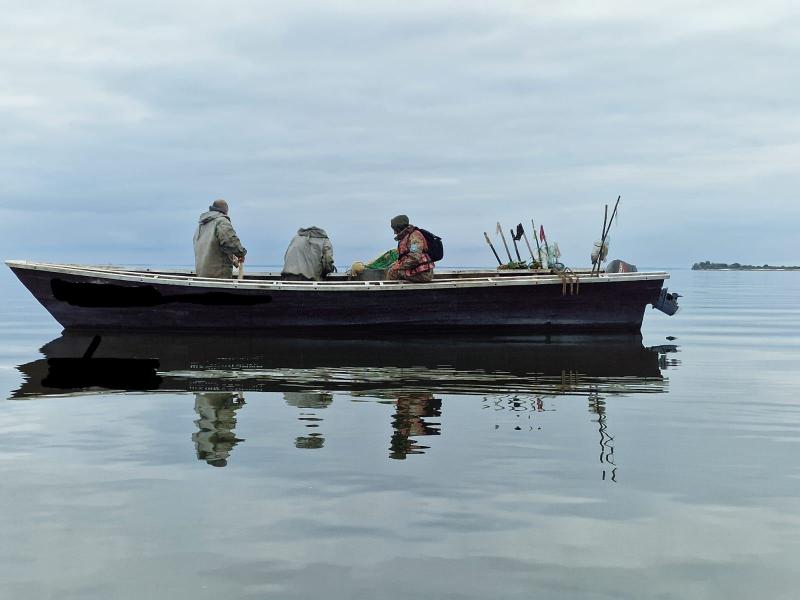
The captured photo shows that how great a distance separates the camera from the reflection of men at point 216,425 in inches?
246

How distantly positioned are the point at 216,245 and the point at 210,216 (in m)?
0.56

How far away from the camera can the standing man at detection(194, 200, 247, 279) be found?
1527cm

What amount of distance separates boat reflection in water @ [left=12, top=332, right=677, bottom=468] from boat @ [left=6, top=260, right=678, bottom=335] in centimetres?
39

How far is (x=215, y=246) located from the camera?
15.6 meters

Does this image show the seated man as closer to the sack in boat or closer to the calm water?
the sack in boat

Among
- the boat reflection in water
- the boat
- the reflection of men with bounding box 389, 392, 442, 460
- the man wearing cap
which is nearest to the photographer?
the reflection of men with bounding box 389, 392, 442, 460

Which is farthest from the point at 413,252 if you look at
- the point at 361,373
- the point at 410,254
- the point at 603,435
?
the point at 603,435

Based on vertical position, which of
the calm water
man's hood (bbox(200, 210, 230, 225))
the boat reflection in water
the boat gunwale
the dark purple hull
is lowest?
the calm water

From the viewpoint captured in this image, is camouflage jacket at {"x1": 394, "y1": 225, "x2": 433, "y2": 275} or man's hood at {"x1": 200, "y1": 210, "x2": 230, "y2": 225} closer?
camouflage jacket at {"x1": 394, "y1": 225, "x2": 433, "y2": 275}

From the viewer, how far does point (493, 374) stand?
36.3 feet

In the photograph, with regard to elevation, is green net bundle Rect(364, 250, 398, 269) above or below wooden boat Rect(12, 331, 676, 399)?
above

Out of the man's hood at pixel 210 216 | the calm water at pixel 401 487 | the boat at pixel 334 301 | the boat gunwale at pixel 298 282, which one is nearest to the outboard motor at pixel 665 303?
the boat at pixel 334 301

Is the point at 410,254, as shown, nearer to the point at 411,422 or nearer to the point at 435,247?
the point at 435,247

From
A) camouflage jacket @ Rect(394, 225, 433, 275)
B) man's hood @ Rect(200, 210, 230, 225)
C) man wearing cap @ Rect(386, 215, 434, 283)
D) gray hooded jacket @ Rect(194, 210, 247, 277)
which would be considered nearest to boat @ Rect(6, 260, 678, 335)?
man wearing cap @ Rect(386, 215, 434, 283)
